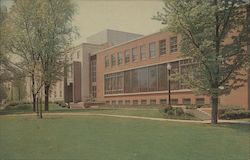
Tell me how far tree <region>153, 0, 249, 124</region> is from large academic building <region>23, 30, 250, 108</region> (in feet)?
35.7

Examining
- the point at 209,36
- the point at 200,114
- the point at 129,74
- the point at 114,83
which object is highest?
the point at 209,36

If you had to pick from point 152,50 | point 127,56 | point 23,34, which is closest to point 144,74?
point 152,50

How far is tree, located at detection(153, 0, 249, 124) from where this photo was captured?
19.4m

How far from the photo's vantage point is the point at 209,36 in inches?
792

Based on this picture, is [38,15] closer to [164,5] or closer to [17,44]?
[17,44]

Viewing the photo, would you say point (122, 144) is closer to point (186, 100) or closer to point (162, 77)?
point (186, 100)

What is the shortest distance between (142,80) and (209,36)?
107ft

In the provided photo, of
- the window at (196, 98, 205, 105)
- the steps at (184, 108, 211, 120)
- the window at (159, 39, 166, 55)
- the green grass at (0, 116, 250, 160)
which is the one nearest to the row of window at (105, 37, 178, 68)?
the window at (159, 39, 166, 55)

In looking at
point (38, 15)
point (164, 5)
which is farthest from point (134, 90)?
point (164, 5)

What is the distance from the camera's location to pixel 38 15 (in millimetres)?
27406

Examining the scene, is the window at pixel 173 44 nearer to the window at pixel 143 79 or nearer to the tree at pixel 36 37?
the window at pixel 143 79

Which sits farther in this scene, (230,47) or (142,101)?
(142,101)

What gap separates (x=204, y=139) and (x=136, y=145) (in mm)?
3653

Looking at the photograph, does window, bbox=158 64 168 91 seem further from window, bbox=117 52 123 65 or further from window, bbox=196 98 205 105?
window, bbox=117 52 123 65
